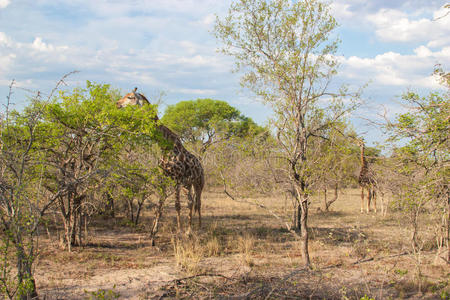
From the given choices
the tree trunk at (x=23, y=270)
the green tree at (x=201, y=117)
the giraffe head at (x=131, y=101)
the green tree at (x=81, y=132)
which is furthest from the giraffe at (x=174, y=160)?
the green tree at (x=201, y=117)

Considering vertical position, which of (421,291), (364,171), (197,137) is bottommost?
(421,291)

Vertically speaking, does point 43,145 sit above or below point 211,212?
above

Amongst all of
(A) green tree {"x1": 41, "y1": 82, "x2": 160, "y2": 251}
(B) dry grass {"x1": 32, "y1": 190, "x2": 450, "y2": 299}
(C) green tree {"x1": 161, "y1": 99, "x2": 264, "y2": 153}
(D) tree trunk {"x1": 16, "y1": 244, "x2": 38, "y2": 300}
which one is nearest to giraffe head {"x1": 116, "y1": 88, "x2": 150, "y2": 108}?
(A) green tree {"x1": 41, "y1": 82, "x2": 160, "y2": 251}

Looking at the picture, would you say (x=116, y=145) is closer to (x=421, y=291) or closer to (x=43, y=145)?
(x=43, y=145)

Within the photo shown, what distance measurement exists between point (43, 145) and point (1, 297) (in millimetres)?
3329

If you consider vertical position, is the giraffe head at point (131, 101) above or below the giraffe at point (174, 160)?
above

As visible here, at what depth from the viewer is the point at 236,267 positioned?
712 cm

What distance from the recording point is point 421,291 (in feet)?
19.9

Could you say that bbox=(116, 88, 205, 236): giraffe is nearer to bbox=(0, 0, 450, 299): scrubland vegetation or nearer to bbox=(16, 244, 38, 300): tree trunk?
bbox=(0, 0, 450, 299): scrubland vegetation

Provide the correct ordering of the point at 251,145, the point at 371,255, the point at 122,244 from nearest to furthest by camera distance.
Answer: the point at 251,145, the point at 371,255, the point at 122,244

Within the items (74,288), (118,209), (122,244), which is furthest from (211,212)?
(74,288)

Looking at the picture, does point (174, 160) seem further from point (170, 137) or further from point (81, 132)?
point (81, 132)

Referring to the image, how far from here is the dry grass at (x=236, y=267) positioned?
5.56 metres

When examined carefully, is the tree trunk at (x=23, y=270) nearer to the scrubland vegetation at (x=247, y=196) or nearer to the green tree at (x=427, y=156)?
the scrubland vegetation at (x=247, y=196)
